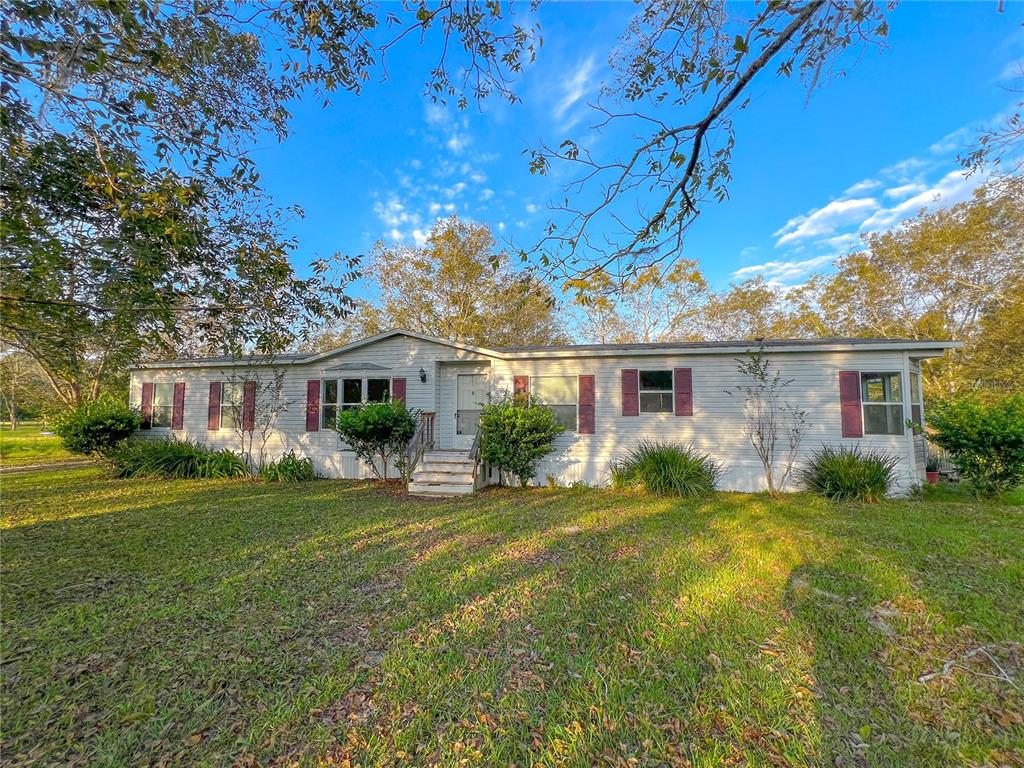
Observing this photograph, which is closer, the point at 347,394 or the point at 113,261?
the point at 113,261

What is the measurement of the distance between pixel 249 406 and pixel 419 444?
4.94 meters

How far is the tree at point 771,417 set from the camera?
8.42m

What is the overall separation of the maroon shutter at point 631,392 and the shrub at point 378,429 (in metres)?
4.91

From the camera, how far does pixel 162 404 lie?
11.5m

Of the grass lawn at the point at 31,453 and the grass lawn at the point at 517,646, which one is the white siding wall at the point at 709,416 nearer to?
the grass lawn at the point at 517,646

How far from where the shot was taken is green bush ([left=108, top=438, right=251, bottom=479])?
10086mm

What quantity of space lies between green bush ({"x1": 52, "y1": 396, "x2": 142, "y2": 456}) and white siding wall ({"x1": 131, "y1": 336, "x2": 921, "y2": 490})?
0.95 m

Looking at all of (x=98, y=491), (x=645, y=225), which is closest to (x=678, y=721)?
(x=645, y=225)

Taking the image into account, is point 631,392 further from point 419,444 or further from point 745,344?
point 419,444

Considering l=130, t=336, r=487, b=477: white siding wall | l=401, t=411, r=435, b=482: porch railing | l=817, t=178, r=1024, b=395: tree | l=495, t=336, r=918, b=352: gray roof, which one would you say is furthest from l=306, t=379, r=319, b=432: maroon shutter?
l=817, t=178, r=1024, b=395: tree

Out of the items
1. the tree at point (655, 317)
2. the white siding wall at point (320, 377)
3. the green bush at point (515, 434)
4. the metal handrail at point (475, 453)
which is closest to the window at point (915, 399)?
the green bush at point (515, 434)

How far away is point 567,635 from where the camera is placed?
3.00 meters

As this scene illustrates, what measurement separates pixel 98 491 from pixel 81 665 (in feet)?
26.3

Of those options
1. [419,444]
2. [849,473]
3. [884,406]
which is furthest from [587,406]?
[884,406]
